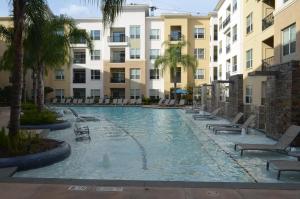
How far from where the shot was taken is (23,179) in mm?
8906

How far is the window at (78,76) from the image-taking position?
61.6 metres

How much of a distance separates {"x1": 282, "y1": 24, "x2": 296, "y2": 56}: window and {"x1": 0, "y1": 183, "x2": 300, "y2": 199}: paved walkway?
14010 millimetres

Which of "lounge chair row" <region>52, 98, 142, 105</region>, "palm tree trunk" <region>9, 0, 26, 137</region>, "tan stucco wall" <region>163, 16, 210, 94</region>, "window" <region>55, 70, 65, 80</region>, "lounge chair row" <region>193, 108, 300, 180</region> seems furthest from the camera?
"window" <region>55, 70, 65, 80</region>

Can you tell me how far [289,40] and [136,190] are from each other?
15751mm

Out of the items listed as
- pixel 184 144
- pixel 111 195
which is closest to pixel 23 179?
pixel 111 195

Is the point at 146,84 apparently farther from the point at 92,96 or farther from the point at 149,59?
the point at 92,96

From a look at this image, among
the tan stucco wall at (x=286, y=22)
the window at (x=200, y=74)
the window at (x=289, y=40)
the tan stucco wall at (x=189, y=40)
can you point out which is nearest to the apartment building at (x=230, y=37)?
the tan stucco wall at (x=189, y=40)

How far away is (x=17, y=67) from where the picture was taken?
11.4 meters

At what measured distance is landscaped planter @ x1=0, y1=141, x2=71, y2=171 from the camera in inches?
401

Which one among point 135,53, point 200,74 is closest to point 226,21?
point 200,74

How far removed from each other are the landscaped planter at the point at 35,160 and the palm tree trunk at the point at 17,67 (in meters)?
1.14

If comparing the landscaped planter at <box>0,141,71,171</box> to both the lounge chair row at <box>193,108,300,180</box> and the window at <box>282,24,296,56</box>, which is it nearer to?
the lounge chair row at <box>193,108,300,180</box>

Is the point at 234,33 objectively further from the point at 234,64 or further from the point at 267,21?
the point at 267,21

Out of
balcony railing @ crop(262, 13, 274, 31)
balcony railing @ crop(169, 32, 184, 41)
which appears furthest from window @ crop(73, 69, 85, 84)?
balcony railing @ crop(262, 13, 274, 31)
